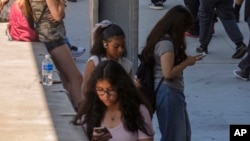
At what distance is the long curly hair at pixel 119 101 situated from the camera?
213 inches

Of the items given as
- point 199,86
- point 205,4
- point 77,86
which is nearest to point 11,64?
point 77,86

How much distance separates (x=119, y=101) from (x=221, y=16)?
7616 mm

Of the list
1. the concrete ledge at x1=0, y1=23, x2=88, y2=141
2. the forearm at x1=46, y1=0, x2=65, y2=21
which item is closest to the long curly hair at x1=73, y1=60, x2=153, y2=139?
the concrete ledge at x1=0, y1=23, x2=88, y2=141

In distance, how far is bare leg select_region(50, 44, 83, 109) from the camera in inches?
326

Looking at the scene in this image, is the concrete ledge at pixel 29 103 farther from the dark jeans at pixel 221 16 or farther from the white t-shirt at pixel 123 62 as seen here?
the dark jeans at pixel 221 16

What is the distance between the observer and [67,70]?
330 inches

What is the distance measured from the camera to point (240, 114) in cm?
976

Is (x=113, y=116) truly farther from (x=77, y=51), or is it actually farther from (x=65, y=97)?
(x=77, y=51)

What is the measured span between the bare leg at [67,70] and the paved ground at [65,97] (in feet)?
0.72

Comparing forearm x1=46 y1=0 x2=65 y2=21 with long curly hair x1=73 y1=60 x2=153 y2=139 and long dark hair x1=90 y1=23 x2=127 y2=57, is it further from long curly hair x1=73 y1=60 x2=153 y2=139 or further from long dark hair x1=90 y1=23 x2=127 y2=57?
long curly hair x1=73 y1=60 x2=153 y2=139

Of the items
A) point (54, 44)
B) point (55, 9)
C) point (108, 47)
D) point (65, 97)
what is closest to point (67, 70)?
point (54, 44)

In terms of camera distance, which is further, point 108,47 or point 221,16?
point 221,16

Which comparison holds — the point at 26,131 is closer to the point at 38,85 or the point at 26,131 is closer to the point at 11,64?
the point at 38,85

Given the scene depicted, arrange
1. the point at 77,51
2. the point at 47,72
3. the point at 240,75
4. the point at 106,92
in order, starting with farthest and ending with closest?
the point at 77,51, the point at 240,75, the point at 47,72, the point at 106,92
